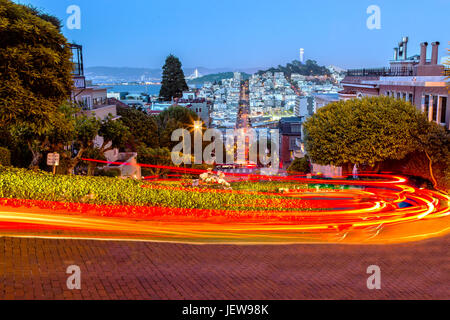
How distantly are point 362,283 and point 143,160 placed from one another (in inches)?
1184

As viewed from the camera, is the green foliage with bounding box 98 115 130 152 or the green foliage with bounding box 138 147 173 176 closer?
the green foliage with bounding box 98 115 130 152

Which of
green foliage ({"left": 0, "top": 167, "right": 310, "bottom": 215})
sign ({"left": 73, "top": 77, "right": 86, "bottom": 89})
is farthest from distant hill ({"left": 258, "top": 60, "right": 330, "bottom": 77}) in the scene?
green foliage ({"left": 0, "top": 167, "right": 310, "bottom": 215})

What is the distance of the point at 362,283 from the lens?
9539 millimetres

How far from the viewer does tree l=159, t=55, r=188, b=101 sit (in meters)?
93.3

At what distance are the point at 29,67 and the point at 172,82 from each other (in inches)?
3149

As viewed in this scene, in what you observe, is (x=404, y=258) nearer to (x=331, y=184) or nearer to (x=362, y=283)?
(x=362, y=283)

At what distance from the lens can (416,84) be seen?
29.8m

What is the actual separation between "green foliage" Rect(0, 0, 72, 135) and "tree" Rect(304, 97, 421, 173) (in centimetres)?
1578

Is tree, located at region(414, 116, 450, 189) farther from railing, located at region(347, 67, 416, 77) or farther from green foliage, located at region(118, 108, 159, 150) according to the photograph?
green foliage, located at region(118, 108, 159, 150)

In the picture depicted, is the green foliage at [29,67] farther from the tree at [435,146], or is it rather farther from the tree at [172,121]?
the tree at [172,121]

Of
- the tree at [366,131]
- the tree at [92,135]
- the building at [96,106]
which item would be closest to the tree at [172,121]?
the building at [96,106]

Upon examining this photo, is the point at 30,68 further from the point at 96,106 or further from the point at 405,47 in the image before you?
the point at 405,47

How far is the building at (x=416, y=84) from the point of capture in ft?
90.2
